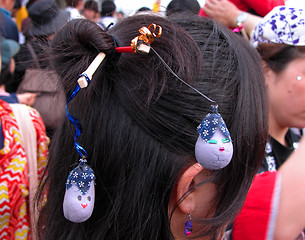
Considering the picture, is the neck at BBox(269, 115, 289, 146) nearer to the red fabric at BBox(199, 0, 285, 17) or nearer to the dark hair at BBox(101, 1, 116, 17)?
the red fabric at BBox(199, 0, 285, 17)

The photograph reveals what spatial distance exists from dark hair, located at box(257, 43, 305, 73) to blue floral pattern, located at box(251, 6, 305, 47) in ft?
0.08

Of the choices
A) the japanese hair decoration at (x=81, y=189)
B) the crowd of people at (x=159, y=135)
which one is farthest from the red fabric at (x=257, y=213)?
the japanese hair decoration at (x=81, y=189)

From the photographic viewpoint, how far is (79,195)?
1.65 ft

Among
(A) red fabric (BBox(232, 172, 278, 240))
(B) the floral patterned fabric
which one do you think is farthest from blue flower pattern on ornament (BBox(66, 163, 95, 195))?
(B) the floral patterned fabric

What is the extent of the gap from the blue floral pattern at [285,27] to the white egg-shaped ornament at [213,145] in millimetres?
882

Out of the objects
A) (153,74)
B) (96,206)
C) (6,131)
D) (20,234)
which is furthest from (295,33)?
(20,234)

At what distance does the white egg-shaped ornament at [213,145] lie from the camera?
492mm

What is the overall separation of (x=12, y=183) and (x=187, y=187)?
684mm

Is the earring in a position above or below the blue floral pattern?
below

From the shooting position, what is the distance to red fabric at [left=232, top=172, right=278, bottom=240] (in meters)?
0.79

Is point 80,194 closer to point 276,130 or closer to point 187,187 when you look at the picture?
point 187,187

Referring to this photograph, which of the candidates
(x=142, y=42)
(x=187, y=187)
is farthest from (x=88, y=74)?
(x=187, y=187)

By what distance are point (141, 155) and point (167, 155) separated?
0.17 feet

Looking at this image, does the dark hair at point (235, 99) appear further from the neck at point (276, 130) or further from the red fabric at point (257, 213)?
the neck at point (276, 130)
